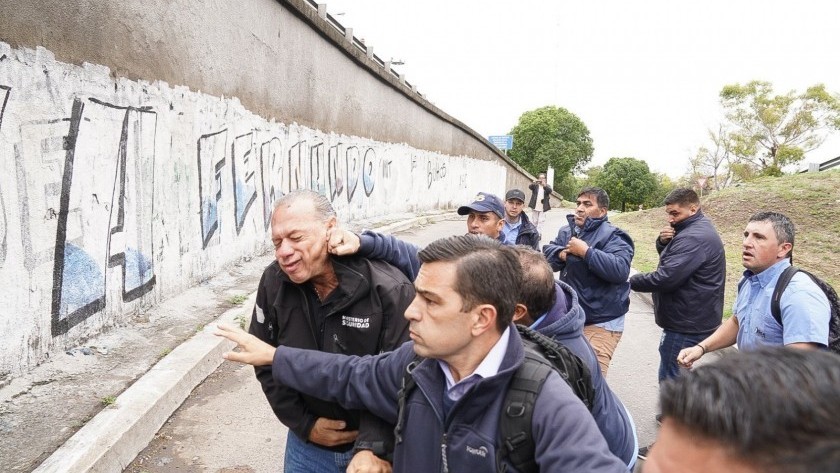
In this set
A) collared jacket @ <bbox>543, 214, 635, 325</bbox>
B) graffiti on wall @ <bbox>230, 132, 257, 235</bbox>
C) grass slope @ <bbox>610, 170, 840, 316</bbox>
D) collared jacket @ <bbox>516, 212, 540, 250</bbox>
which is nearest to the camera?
collared jacket @ <bbox>543, 214, 635, 325</bbox>

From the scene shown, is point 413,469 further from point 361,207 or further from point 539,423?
point 361,207

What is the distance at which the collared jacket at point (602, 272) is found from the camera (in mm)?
3705

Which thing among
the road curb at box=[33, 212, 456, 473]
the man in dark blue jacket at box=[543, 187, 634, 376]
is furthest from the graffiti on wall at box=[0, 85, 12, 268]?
the man in dark blue jacket at box=[543, 187, 634, 376]

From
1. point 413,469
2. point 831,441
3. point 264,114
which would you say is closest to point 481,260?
point 413,469

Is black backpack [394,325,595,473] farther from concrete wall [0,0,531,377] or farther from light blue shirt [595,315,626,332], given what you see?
concrete wall [0,0,531,377]

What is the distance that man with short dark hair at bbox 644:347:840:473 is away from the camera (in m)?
0.69

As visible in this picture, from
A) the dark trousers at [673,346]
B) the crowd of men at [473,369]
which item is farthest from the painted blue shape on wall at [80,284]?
the dark trousers at [673,346]

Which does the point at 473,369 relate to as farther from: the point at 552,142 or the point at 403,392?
the point at 552,142

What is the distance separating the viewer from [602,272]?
12.1 feet

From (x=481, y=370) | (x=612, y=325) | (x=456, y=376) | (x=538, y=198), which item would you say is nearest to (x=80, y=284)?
(x=456, y=376)

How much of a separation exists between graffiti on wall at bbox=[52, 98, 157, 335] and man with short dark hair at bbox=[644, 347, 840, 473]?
4.39 meters

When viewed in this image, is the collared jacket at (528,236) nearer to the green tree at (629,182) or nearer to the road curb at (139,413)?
the road curb at (139,413)

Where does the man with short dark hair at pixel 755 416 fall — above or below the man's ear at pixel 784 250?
below

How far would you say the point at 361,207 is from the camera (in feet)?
45.0
